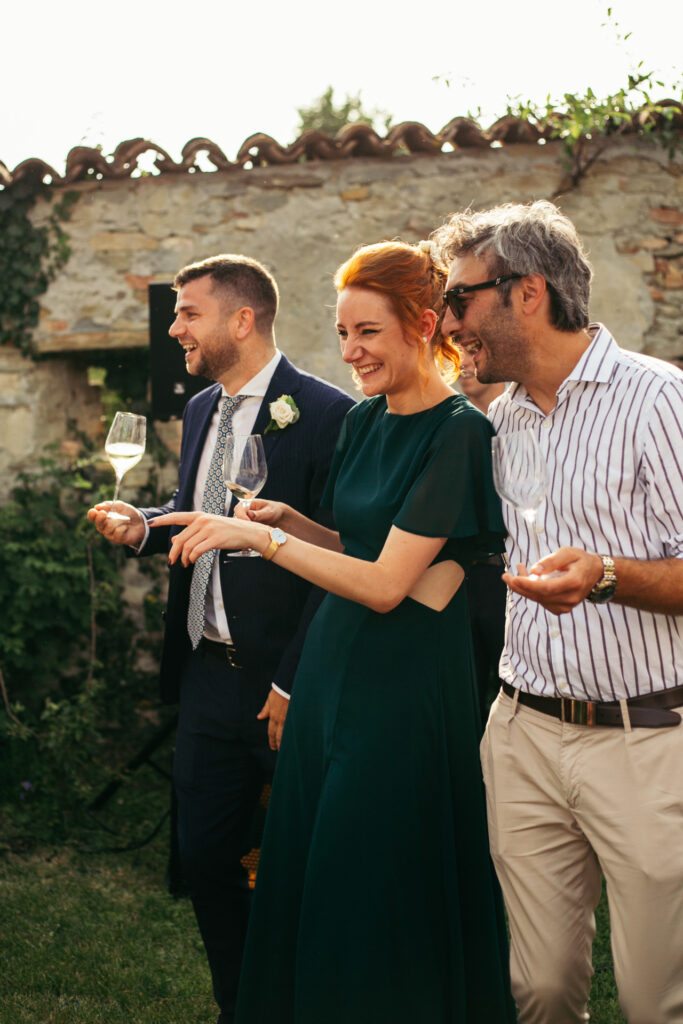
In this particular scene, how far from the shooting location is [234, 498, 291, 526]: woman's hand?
244cm

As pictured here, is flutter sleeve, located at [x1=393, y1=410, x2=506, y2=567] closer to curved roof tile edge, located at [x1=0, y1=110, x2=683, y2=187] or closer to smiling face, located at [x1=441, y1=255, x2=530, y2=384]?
smiling face, located at [x1=441, y1=255, x2=530, y2=384]

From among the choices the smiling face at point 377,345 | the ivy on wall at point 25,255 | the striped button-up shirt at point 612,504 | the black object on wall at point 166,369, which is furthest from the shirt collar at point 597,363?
the ivy on wall at point 25,255

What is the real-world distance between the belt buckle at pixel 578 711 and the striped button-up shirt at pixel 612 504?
0.05 feet

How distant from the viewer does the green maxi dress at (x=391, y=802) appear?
2.13m

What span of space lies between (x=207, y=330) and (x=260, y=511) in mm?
881

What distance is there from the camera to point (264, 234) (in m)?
6.09

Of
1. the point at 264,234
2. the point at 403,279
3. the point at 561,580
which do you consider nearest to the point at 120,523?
the point at 403,279

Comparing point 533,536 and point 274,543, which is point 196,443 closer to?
point 274,543

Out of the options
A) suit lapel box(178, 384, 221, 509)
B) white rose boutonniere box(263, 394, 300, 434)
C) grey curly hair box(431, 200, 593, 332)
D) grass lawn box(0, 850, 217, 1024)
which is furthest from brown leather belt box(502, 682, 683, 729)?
grass lawn box(0, 850, 217, 1024)

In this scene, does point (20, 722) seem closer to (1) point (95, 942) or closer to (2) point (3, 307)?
(1) point (95, 942)

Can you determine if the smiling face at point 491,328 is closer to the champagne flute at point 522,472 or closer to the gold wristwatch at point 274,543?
the champagne flute at point 522,472

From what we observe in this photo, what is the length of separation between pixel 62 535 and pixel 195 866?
313 cm

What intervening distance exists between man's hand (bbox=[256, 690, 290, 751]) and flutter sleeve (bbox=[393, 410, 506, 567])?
806mm

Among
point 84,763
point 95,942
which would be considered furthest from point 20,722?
point 95,942
